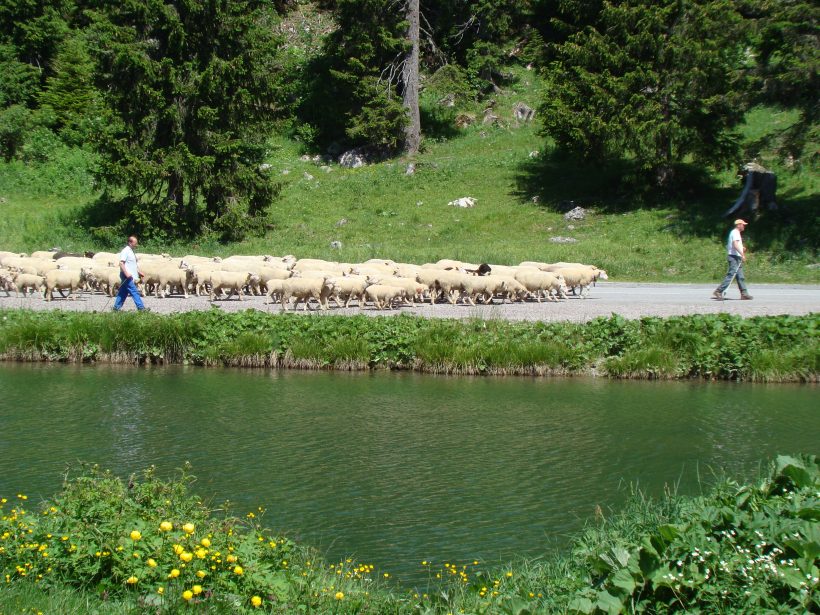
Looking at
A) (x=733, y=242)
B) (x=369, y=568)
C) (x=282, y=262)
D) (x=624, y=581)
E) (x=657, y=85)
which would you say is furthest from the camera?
(x=657, y=85)

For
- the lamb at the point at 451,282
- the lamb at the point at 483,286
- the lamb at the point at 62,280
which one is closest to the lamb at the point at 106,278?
the lamb at the point at 62,280

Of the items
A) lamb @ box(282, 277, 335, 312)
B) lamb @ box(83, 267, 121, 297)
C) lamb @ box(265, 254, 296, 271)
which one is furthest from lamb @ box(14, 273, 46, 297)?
lamb @ box(282, 277, 335, 312)

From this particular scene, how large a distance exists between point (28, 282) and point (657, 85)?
26142 mm

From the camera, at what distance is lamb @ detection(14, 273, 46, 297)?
88.1 ft

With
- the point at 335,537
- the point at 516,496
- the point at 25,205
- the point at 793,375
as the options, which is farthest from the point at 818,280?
the point at 25,205

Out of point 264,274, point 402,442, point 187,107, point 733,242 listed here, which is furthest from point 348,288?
point 187,107

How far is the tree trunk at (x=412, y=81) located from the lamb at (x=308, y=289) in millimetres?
27601

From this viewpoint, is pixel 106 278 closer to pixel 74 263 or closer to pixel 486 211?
pixel 74 263

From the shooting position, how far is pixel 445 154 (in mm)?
50250

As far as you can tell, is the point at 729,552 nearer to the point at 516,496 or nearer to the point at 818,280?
the point at 516,496

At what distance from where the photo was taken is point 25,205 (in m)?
44.4

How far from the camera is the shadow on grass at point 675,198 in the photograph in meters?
33.3

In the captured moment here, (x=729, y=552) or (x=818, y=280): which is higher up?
(x=818, y=280)

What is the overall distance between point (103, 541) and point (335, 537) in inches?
117
